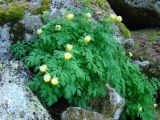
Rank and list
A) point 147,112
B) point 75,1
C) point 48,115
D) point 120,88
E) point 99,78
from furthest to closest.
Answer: point 75,1 → point 147,112 → point 120,88 → point 99,78 → point 48,115

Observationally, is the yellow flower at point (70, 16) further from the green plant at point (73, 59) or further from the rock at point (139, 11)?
the rock at point (139, 11)

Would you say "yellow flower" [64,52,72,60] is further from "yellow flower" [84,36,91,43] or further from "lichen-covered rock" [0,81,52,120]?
"lichen-covered rock" [0,81,52,120]

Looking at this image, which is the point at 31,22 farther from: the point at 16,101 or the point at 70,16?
the point at 16,101

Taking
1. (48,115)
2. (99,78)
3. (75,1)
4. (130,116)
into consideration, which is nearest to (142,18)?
(75,1)

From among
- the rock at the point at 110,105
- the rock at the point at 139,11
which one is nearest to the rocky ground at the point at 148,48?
the rock at the point at 139,11

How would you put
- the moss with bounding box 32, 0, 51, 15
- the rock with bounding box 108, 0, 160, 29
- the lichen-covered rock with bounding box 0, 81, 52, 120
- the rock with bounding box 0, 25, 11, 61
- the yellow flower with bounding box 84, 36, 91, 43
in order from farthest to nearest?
the rock with bounding box 108, 0, 160, 29
the moss with bounding box 32, 0, 51, 15
the rock with bounding box 0, 25, 11, 61
the yellow flower with bounding box 84, 36, 91, 43
the lichen-covered rock with bounding box 0, 81, 52, 120

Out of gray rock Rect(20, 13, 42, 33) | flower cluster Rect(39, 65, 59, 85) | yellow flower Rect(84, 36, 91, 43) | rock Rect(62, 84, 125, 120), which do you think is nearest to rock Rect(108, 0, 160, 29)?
gray rock Rect(20, 13, 42, 33)

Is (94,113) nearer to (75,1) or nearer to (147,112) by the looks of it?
(147,112)
